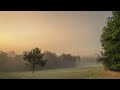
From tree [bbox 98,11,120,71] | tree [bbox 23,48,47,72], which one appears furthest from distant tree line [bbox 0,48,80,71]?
tree [bbox 98,11,120,71]

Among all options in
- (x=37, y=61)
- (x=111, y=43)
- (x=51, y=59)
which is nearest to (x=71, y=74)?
(x=51, y=59)

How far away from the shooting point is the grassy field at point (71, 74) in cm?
810

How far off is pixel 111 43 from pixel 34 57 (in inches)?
127

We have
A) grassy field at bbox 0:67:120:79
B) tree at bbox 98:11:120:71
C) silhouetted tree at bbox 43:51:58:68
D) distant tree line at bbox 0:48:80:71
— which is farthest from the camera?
tree at bbox 98:11:120:71

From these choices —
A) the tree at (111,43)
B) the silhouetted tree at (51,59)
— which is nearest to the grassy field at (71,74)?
the silhouetted tree at (51,59)

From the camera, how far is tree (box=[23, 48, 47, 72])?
855 cm

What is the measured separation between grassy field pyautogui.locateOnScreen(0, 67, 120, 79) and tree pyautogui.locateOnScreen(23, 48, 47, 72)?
1.18 ft

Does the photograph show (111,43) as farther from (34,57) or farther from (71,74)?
(34,57)

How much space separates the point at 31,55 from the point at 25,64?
41 centimetres

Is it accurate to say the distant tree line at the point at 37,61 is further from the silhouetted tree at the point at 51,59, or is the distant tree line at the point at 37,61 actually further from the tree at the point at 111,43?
the tree at the point at 111,43

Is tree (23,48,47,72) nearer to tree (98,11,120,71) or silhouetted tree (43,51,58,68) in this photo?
silhouetted tree (43,51,58,68)

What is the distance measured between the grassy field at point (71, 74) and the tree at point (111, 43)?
1.54 feet
